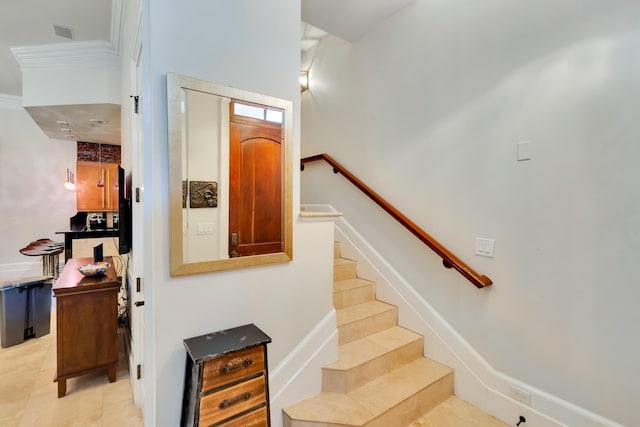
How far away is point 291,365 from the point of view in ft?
6.15

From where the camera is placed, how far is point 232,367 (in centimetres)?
142

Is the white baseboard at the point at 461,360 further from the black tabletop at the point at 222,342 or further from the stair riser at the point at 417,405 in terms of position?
the black tabletop at the point at 222,342

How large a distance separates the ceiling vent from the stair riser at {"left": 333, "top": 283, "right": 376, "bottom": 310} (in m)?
3.72

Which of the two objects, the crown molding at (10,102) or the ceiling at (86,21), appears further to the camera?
the crown molding at (10,102)

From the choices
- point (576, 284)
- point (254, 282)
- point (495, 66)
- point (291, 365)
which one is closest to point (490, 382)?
point (576, 284)

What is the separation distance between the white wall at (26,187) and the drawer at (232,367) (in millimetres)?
6628

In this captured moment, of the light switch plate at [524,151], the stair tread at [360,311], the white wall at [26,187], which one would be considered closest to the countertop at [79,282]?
the stair tread at [360,311]

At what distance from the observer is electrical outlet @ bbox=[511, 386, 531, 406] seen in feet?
6.00

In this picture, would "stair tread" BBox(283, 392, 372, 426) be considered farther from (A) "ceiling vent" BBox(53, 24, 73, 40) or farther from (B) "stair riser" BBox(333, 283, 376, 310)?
(A) "ceiling vent" BBox(53, 24, 73, 40)

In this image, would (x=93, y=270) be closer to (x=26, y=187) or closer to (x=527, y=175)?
(x=527, y=175)

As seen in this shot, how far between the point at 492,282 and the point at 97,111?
467cm

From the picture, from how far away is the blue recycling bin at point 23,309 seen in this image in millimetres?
3043

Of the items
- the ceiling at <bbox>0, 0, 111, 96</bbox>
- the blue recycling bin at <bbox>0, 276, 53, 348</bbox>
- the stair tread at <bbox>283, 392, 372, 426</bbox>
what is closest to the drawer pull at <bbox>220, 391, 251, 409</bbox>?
the stair tread at <bbox>283, 392, 372, 426</bbox>

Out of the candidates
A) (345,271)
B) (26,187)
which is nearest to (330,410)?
(345,271)
